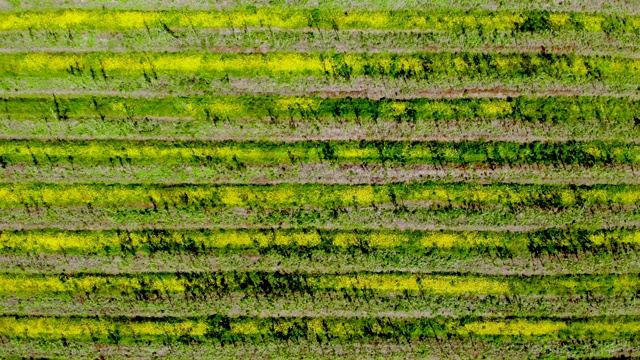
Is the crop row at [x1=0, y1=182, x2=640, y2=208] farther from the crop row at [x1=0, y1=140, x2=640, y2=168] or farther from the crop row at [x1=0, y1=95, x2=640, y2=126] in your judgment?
the crop row at [x1=0, y1=95, x2=640, y2=126]

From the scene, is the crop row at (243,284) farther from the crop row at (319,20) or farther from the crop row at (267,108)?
the crop row at (319,20)

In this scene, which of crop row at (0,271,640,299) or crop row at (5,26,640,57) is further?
crop row at (0,271,640,299)

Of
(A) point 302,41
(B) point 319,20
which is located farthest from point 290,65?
(B) point 319,20

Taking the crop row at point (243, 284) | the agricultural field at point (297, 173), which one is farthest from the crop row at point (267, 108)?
the crop row at point (243, 284)

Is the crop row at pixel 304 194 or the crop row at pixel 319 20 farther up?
the crop row at pixel 319 20

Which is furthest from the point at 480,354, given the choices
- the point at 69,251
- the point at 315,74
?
the point at 69,251

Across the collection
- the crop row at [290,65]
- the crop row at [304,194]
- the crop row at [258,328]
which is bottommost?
the crop row at [258,328]

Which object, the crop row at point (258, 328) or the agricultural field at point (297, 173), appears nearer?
the agricultural field at point (297, 173)

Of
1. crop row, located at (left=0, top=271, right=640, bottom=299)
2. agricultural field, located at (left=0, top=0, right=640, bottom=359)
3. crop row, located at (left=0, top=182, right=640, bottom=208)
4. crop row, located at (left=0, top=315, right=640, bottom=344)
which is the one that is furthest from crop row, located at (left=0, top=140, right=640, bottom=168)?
crop row, located at (left=0, top=315, right=640, bottom=344)
